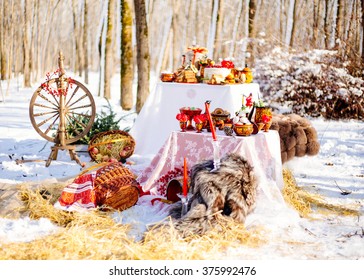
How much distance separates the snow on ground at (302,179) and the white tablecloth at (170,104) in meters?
0.32

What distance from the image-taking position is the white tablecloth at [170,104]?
20.1 feet

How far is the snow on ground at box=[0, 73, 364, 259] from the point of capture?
3637 mm

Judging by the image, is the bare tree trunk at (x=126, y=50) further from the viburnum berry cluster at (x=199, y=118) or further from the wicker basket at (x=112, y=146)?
the viburnum berry cluster at (x=199, y=118)

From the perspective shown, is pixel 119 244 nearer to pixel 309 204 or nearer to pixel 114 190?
pixel 114 190

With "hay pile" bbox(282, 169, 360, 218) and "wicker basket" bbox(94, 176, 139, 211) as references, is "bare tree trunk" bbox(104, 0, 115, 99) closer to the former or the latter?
"hay pile" bbox(282, 169, 360, 218)

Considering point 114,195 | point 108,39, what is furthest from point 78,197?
point 108,39

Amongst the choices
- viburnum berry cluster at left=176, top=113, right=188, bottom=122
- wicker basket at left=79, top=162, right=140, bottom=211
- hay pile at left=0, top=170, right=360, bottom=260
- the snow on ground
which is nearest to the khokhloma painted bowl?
viburnum berry cluster at left=176, top=113, right=188, bottom=122

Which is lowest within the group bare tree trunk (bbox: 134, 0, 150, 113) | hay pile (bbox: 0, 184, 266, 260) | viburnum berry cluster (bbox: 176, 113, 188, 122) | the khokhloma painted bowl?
hay pile (bbox: 0, 184, 266, 260)

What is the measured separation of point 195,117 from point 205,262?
6.04 ft

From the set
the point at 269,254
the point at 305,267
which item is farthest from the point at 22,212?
the point at 305,267

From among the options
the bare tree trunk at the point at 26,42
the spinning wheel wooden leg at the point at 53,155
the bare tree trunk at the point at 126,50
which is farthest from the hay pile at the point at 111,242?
the bare tree trunk at the point at 26,42

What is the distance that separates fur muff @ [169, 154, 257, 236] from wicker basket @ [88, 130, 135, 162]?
241 centimetres

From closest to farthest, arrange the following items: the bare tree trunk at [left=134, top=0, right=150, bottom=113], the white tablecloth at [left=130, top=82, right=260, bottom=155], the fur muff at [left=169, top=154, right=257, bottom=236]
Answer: the fur muff at [left=169, top=154, right=257, bottom=236]
the white tablecloth at [left=130, top=82, right=260, bottom=155]
the bare tree trunk at [left=134, top=0, right=150, bottom=113]

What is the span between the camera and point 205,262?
10.4ft
